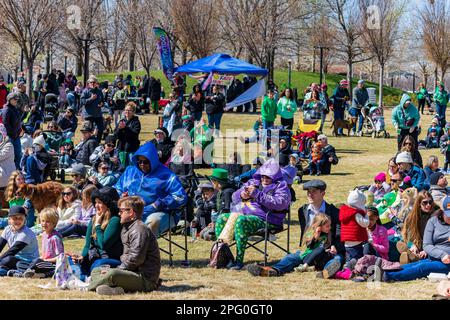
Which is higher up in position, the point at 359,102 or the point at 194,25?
the point at 194,25

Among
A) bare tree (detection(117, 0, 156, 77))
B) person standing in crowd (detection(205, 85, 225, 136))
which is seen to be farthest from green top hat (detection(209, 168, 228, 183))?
bare tree (detection(117, 0, 156, 77))

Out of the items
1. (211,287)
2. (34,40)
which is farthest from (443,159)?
(34,40)

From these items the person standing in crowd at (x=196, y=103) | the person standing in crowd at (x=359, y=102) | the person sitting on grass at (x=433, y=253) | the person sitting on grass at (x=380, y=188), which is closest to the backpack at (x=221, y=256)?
the person sitting on grass at (x=433, y=253)

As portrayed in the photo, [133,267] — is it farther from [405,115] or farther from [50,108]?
[50,108]

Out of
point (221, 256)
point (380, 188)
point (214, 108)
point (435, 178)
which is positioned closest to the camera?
point (221, 256)

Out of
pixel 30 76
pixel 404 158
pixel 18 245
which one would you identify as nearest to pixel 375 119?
pixel 404 158

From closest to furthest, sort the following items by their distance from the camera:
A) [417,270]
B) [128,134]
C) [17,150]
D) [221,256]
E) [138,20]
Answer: [417,270] → [221,256] → [17,150] → [128,134] → [138,20]

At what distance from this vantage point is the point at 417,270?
9.55 m

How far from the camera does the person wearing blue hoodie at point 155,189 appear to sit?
423 inches

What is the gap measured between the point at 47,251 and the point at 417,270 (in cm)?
393

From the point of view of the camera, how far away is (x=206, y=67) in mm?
25359

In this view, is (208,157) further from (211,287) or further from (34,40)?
(34,40)

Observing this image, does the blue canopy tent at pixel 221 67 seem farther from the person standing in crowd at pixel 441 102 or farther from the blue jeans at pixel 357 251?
the blue jeans at pixel 357 251

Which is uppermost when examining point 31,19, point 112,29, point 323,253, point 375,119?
point 112,29
